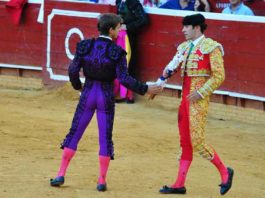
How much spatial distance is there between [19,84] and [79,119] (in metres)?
6.72

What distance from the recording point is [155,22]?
A: 11492mm

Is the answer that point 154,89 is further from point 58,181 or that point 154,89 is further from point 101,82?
point 58,181

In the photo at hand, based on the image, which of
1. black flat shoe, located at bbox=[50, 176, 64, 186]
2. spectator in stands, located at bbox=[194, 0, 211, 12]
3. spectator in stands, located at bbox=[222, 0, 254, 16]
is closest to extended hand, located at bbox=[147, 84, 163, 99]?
black flat shoe, located at bbox=[50, 176, 64, 186]

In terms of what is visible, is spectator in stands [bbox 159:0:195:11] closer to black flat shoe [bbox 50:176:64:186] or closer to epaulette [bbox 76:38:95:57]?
epaulette [bbox 76:38:95:57]

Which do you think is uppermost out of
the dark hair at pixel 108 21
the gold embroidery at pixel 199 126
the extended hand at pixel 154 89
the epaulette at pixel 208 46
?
the dark hair at pixel 108 21

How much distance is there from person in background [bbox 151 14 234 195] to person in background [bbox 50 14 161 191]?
240mm

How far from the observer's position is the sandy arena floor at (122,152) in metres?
6.57

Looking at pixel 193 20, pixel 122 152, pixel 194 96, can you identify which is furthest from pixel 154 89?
pixel 122 152

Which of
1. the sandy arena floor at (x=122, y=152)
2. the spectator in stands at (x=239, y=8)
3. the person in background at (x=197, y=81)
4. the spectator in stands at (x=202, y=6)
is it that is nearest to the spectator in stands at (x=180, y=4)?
the spectator in stands at (x=202, y=6)

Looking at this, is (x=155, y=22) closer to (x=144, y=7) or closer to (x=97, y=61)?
(x=144, y=7)

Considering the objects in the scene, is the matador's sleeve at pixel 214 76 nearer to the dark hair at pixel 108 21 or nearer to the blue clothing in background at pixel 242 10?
the dark hair at pixel 108 21

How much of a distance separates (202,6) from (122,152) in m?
→ 3.59

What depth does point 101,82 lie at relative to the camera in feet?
20.9

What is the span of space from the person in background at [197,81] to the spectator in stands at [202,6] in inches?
193
